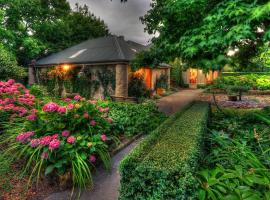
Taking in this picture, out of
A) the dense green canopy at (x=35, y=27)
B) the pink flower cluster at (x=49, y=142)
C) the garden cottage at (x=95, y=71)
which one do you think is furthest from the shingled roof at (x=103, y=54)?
the pink flower cluster at (x=49, y=142)

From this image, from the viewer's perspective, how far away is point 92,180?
3635 millimetres

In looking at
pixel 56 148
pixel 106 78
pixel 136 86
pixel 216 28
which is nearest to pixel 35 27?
pixel 106 78

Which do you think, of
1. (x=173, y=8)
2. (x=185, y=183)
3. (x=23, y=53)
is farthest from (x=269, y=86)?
(x=23, y=53)

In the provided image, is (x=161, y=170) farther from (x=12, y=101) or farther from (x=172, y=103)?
(x=172, y=103)

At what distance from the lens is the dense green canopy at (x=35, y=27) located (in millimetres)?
16812

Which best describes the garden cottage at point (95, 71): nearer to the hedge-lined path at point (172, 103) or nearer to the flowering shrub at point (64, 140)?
the hedge-lined path at point (172, 103)

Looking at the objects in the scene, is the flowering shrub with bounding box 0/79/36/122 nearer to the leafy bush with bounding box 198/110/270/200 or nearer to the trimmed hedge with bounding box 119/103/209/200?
the trimmed hedge with bounding box 119/103/209/200

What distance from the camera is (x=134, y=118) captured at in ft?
22.4

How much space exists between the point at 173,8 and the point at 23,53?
18140 mm

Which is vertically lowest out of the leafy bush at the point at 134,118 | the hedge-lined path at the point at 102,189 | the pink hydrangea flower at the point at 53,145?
the hedge-lined path at the point at 102,189

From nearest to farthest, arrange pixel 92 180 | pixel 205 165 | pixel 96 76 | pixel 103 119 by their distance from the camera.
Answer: pixel 205 165 → pixel 92 180 → pixel 103 119 → pixel 96 76

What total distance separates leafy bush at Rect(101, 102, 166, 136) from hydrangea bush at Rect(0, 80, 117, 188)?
1.65 m

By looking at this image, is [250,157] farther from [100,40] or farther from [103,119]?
[100,40]

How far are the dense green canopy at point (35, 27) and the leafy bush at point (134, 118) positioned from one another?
12.8 m
